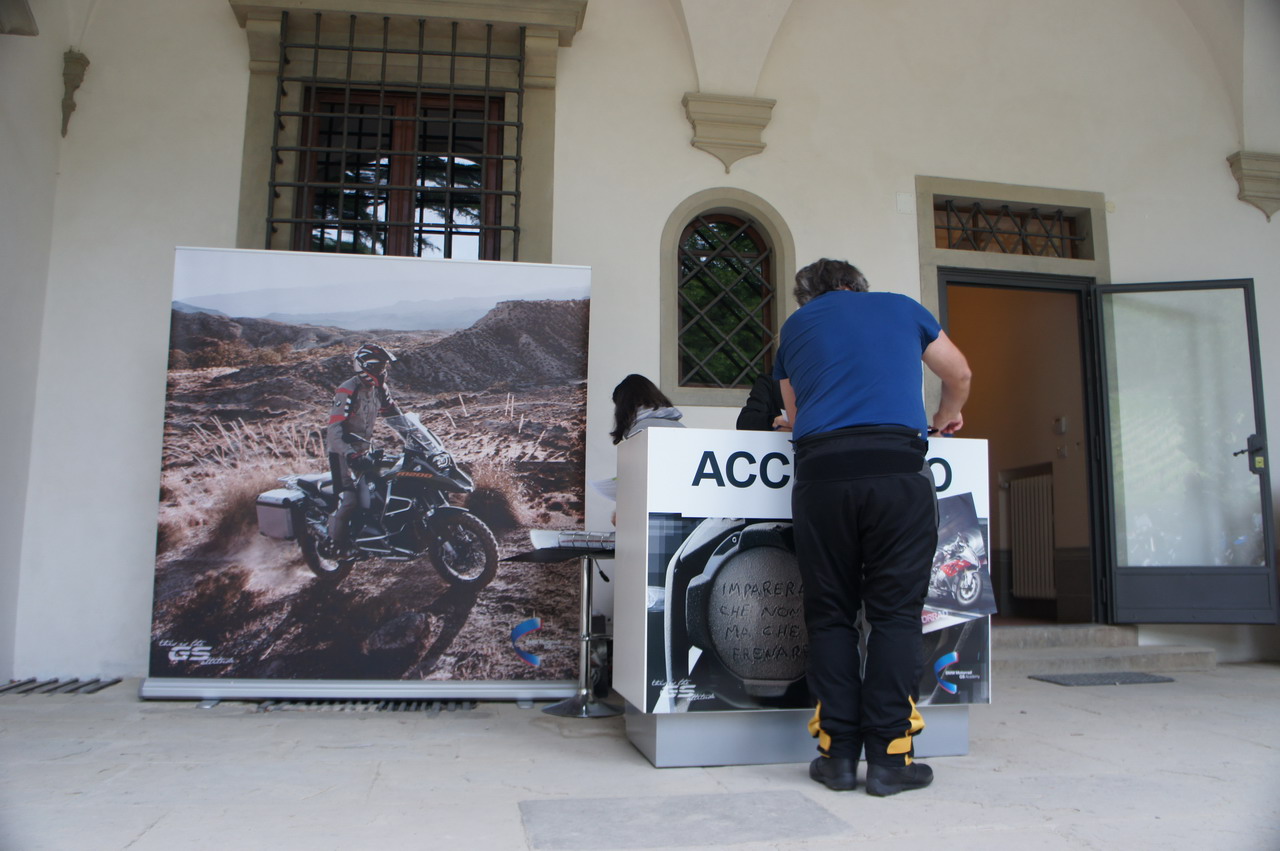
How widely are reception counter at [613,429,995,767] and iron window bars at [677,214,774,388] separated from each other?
2.65 m

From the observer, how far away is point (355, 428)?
4.32 meters

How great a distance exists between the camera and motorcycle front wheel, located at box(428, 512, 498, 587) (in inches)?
169

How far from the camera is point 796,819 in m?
2.27

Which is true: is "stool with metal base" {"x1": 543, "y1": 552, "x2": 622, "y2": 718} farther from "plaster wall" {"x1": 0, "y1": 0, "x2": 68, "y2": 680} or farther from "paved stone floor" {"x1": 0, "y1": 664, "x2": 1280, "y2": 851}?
"plaster wall" {"x1": 0, "y1": 0, "x2": 68, "y2": 680}

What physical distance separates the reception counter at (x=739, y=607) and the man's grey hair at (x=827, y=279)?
451mm

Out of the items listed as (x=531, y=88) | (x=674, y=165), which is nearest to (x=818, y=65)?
(x=674, y=165)

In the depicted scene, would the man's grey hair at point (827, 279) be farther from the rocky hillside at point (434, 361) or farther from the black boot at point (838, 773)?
the rocky hillside at point (434, 361)

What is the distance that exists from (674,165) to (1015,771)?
3.93 metres

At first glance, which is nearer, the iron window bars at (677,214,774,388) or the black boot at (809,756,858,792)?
the black boot at (809,756,858,792)

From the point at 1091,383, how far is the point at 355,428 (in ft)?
14.8

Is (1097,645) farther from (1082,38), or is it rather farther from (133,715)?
(133,715)

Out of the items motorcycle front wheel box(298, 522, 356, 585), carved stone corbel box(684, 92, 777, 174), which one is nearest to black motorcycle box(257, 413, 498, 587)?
motorcycle front wheel box(298, 522, 356, 585)

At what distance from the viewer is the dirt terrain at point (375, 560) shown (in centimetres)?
417

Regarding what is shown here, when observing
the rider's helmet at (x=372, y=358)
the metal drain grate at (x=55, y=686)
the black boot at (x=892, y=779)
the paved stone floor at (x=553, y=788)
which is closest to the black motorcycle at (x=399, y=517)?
the rider's helmet at (x=372, y=358)
